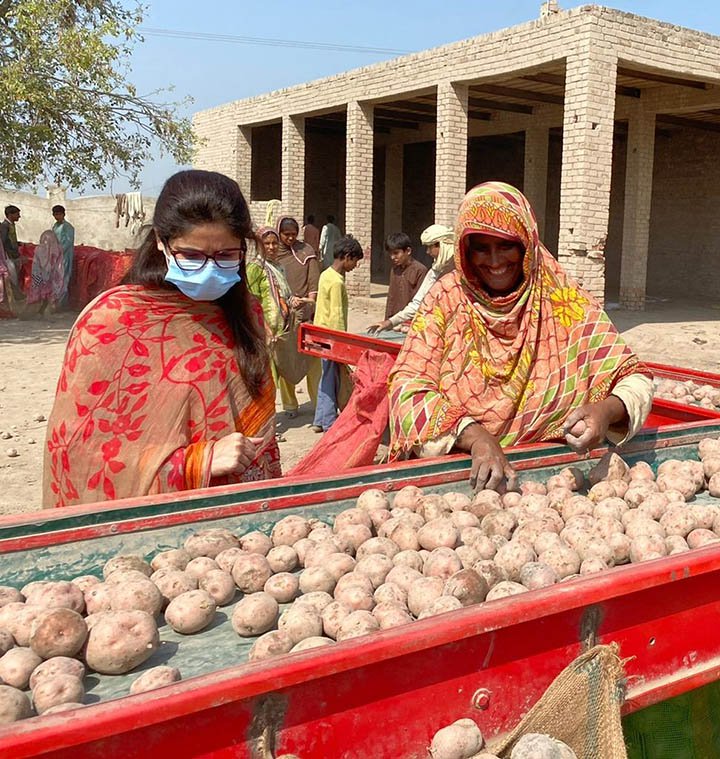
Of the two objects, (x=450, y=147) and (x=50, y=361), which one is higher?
(x=450, y=147)

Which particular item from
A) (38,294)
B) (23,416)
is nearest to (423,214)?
(38,294)

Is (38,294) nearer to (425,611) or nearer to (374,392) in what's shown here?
(374,392)

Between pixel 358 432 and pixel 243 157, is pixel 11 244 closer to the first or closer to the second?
pixel 243 157

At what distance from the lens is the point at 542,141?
50.5ft

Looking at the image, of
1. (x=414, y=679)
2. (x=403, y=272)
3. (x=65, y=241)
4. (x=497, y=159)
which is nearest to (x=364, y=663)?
(x=414, y=679)

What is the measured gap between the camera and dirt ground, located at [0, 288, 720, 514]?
5859mm

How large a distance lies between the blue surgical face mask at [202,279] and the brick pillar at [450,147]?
10868 millimetres

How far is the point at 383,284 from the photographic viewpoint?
18.8m

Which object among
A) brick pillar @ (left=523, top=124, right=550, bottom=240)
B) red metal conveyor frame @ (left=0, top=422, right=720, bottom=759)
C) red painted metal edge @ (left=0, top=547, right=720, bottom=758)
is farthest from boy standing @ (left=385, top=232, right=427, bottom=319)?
brick pillar @ (left=523, top=124, right=550, bottom=240)

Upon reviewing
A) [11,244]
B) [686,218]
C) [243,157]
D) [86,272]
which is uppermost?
[243,157]

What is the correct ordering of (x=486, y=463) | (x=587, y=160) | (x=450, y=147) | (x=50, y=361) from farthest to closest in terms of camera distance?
(x=450, y=147) < (x=587, y=160) < (x=50, y=361) < (x=486, y=463)

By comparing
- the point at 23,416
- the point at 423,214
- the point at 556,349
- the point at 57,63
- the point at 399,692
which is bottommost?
the point at 23,416

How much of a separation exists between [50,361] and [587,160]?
7930 millimetres

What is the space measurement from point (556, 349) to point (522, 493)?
0.62m
